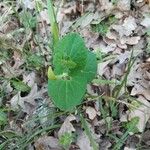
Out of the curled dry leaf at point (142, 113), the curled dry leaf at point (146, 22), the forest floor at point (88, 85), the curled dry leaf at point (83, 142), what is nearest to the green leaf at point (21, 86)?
the forest floor at point (88, 85)

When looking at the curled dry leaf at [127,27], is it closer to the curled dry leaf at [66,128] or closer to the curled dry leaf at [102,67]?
the curled dry leaf at [102,67]


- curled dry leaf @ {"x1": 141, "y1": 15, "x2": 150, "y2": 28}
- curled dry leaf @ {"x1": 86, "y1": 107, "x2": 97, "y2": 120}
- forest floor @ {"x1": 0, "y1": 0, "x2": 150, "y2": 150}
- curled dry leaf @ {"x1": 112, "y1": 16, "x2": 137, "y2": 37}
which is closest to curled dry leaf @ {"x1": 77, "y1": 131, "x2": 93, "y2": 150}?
forest floor @ {"x1": 0, "y1": 0, "x2": 150, "y2": 150}

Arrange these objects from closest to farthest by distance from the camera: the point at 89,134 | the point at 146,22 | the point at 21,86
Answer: the point at 89,134, the point at 21,86, the point at 146,22

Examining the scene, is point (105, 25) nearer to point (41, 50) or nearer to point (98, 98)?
point (41, 50)

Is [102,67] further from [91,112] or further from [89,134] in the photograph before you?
[89,134]

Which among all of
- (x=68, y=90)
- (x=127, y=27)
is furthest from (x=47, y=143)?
(x=127, y=27)

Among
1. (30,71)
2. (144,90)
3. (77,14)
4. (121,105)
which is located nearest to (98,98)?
(121,105)

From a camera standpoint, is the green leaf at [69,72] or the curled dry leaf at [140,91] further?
the curled dry leaf at [140,91]
